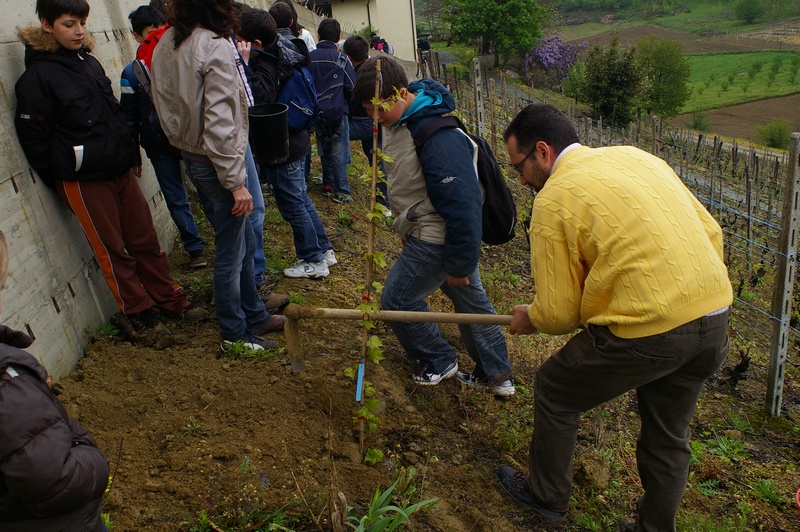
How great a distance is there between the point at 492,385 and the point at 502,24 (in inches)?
1687

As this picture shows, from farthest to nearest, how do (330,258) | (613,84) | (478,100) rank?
(613,84), (478,100), (330,258)

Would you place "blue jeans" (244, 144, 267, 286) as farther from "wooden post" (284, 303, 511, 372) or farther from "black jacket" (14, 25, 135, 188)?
"wooden post" (284, 303, 511, 372)

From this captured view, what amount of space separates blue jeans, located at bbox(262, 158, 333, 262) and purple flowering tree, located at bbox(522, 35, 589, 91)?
39548mm

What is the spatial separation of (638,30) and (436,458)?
279 feet

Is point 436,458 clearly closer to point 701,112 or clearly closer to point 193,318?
point 193,318

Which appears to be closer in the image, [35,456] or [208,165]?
[35,456]

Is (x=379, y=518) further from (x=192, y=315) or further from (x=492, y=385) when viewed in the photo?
(x=192, y=315)

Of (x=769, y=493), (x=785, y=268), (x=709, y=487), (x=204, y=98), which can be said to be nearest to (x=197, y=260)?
(x=204, y=98)

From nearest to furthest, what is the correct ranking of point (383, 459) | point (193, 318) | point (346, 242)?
1. point (383, 459)
2. point (193, 318)
3. point (346, 242)

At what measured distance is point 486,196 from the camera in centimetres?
309

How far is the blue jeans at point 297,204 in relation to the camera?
419 cm

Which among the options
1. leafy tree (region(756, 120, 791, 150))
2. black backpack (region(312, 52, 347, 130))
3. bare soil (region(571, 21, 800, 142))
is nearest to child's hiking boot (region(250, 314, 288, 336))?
black backpack (region(312, 52, 347, 130))

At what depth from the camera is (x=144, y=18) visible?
12.3 ft

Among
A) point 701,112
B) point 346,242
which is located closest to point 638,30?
point 701,112
